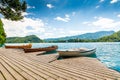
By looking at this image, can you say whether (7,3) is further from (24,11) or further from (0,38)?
(0,38)

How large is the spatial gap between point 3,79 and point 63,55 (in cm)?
1423

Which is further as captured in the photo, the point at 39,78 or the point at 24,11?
the point at 24,11

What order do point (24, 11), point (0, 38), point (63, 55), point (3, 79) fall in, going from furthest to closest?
1. point (0, 38)
2. point (63, 55)
3. point (24, 11)
4. point (3, 79)

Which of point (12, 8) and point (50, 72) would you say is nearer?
point (50, 72)

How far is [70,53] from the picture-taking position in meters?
18.5

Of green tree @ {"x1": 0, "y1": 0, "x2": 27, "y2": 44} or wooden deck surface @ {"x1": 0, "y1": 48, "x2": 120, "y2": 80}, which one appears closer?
wooden deck surface @ {"x1": 0, "y1": 48, "x2": 120, "y2": 80}

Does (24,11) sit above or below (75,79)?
above

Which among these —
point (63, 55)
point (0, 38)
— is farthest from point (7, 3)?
point (0, 38)

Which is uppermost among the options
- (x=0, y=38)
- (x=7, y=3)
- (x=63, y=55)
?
(x=7, y=3)

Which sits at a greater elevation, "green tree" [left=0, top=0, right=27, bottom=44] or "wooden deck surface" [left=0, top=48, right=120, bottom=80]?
"green tree" [left=0, top=0, right=27, bottom=44]

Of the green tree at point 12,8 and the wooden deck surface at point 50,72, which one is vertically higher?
the green tree at point 12,8

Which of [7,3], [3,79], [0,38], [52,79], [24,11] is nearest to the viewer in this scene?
[3,79]

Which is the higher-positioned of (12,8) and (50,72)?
(12,8)

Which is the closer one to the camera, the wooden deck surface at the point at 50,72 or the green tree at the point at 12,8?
the wooden deck surface at the point at 50,72
